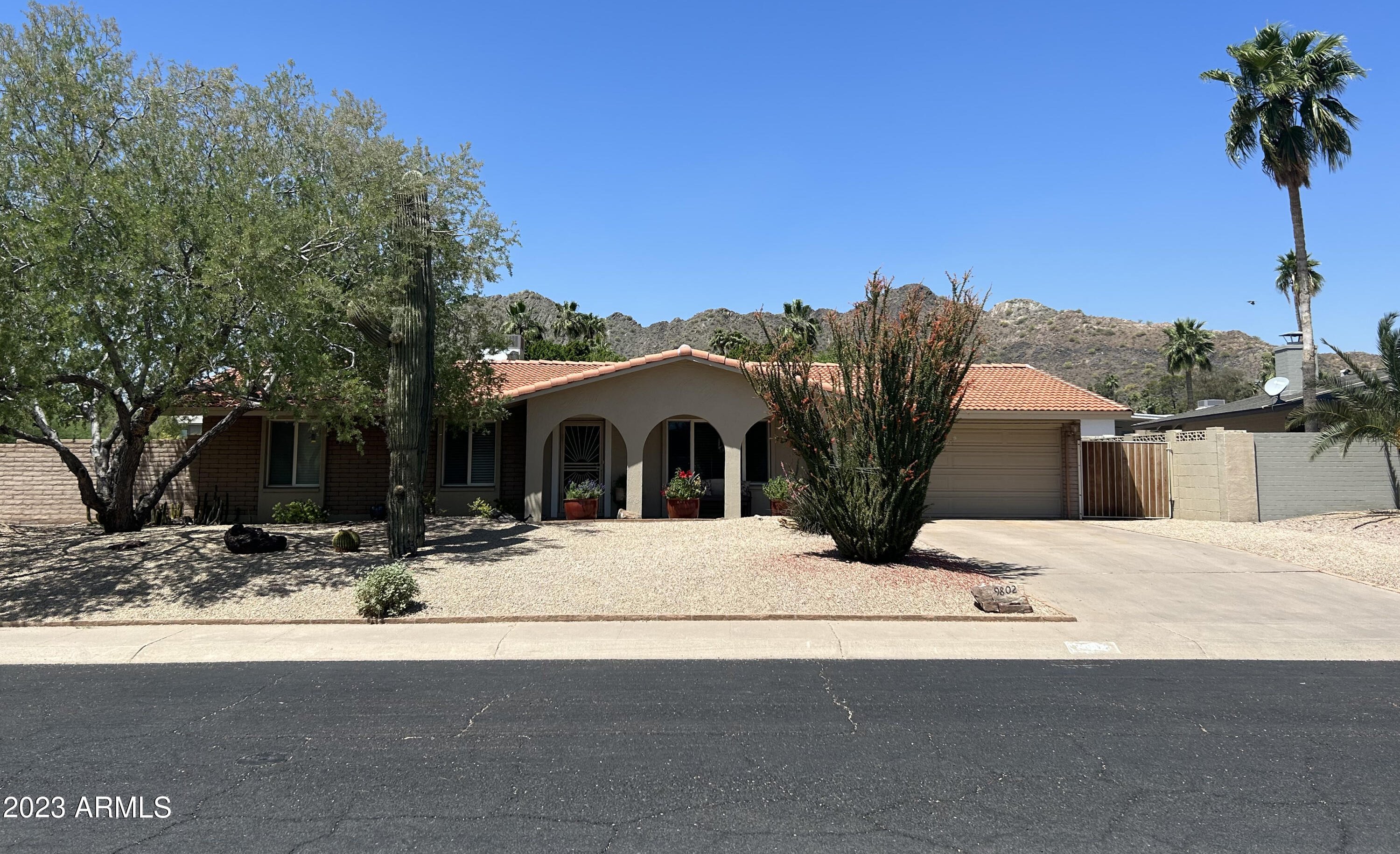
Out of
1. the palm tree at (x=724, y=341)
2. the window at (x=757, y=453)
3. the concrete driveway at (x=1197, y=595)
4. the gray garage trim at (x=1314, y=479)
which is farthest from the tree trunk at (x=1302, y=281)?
the palm tree at (x=724, y=341)

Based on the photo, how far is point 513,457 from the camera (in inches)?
747

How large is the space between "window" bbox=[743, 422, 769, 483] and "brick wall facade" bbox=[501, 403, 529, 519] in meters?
5.21

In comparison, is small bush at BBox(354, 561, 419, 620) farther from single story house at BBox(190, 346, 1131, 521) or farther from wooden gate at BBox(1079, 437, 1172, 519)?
wooden gate at BBox(1079, 437, 1172, 519)

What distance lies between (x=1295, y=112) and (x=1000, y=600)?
21.5 metres

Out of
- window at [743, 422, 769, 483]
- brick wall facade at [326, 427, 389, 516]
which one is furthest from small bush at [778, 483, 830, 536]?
brick wall facade at [326, 427, 389, 516]

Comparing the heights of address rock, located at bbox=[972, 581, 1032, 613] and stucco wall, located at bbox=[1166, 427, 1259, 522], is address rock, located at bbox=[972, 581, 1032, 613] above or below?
below

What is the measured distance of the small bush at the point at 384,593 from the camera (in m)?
9.54

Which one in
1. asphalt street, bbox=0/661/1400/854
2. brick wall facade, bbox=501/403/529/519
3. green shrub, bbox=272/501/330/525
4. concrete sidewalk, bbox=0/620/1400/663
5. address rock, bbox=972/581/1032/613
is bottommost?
asphalt street, bbox=0/661/1400/854

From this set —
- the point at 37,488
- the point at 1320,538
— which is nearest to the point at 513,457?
the point at 37,488

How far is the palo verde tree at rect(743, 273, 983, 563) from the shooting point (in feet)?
37.0

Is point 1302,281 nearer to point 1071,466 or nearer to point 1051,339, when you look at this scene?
point 1071,466

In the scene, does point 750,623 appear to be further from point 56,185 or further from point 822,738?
point 56,185

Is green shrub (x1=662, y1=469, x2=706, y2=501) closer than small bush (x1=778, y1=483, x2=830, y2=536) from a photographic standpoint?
No

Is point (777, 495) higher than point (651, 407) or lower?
lower
